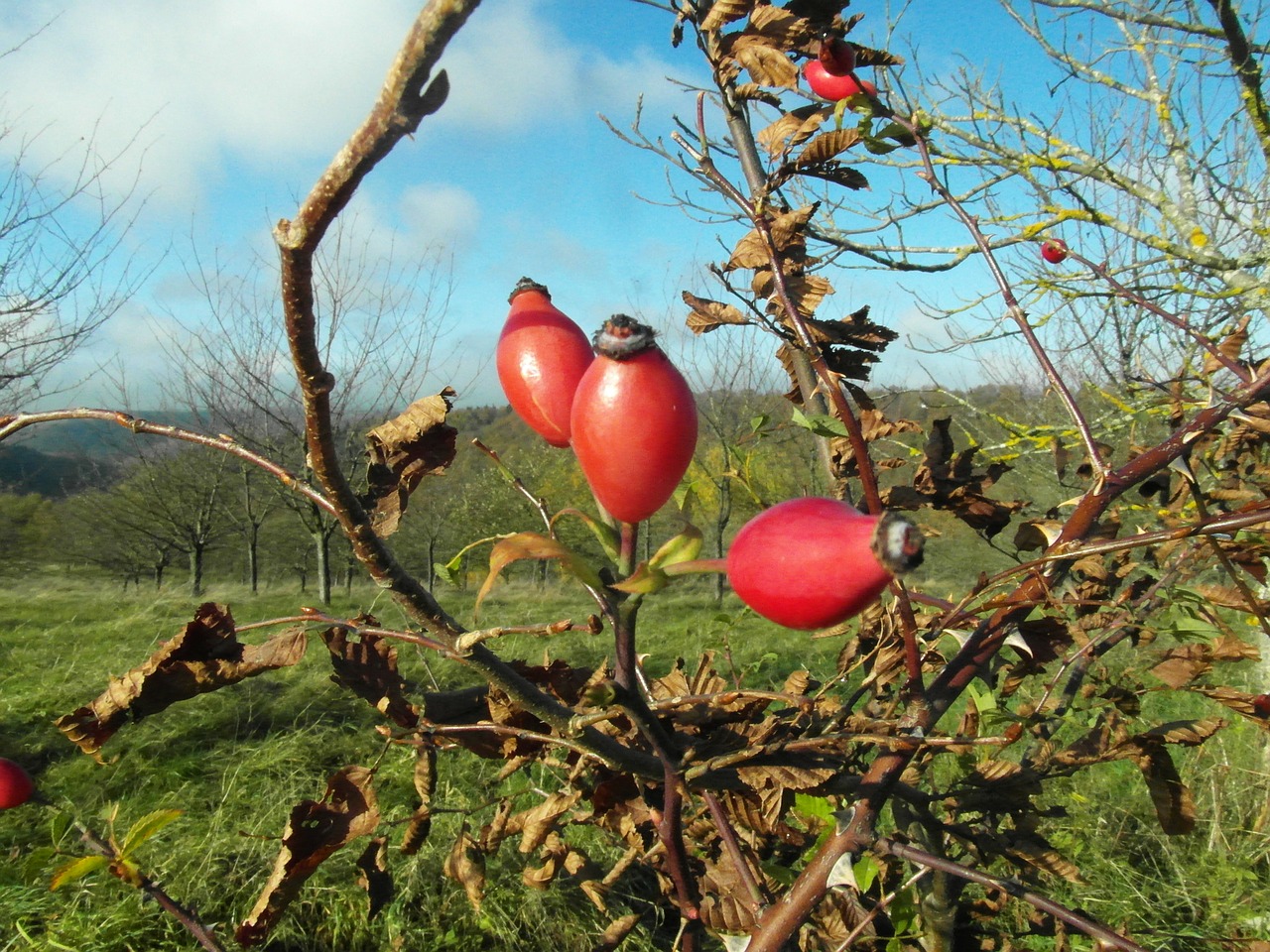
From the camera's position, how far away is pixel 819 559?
48 cm

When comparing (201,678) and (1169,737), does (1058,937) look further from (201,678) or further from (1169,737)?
(201,678)

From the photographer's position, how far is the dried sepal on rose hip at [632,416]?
1.76 ft

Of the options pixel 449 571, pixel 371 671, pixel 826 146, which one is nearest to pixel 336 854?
pixel 371 671

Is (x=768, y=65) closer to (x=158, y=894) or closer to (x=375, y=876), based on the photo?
(x=375, y=876)

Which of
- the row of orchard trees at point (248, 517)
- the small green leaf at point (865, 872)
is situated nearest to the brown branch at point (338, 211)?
the small green leaf at point (865, 872)

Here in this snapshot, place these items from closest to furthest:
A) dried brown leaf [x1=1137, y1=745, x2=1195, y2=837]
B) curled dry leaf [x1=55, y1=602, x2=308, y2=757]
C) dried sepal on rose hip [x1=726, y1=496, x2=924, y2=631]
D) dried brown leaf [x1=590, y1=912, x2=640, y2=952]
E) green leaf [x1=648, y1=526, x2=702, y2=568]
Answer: dried sepal on rose hip [x1=726, y1=496, x2=924, y2=631] → green leaf [x1=648, y1=526, x2=702, y2=568] → curled dry leaf [x1=55, y1=602, x2=308, y2=757] → dried brown leaf [x1=590, y1=912, x2=640, y2=952] → dried brown leaf [x1=1137, y1=745, x2=1195, y2=837]

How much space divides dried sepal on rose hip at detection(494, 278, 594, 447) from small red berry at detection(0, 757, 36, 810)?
2.70ft

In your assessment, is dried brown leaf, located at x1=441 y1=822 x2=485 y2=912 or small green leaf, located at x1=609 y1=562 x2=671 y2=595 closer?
small green leaf, located at x1=609 y1=562 x2=671 y2=595

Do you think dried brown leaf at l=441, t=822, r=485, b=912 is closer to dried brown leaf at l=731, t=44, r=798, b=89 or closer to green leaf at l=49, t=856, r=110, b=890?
green leaf at l=49, t=856, r=110, b=890

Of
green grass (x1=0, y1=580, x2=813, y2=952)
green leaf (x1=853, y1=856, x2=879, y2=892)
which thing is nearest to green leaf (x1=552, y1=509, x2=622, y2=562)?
green leaf (x1=853, y1=856, x2=879, y2=892)

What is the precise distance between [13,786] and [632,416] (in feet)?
3.22

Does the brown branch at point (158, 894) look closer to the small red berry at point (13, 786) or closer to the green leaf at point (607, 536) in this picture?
the small red berry at point (13, 786)

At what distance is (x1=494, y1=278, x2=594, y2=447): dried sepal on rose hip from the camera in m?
0.64

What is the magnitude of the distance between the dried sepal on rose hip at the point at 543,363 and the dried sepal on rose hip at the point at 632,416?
3.1 inches
